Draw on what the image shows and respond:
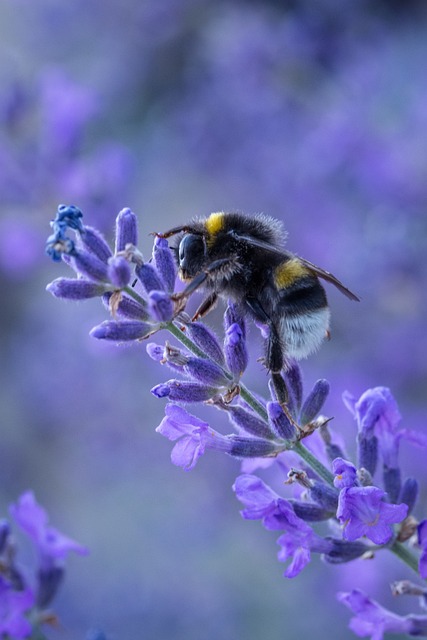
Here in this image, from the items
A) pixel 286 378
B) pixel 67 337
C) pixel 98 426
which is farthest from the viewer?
pixel 67 337

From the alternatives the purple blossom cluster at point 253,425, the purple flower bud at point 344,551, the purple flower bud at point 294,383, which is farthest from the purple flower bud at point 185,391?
the purple flower bud at point 344,551

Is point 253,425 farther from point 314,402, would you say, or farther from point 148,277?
point 148,277

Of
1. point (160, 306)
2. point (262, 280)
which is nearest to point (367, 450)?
point (262, 280)

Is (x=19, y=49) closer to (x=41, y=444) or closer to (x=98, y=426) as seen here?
(x=41, y=444)

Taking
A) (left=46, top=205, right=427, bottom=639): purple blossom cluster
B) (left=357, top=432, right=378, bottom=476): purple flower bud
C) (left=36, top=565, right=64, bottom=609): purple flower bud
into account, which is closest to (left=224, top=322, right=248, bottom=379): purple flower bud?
(left=46, top=205, right=427, bottom=639): purple blossom cluster

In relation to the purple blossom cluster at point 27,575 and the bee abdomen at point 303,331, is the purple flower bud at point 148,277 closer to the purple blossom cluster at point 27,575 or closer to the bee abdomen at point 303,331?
the bee abdomen at point 303,331


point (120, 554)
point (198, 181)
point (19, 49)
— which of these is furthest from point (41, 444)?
point (19, 49)

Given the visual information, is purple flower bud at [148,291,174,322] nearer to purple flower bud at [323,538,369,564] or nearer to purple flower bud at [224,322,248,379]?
purple flower bud at [224,322,248,379]
